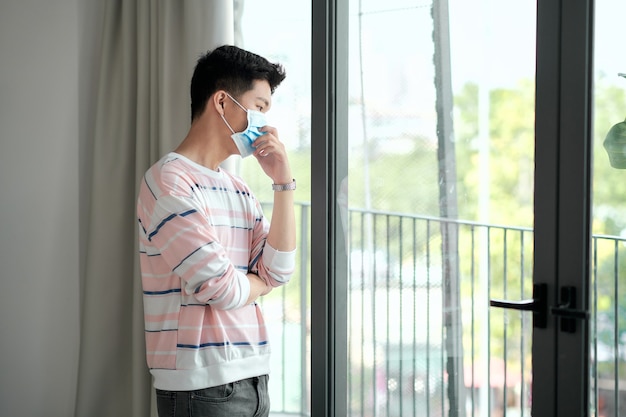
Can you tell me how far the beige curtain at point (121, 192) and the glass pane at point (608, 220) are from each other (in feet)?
5.47

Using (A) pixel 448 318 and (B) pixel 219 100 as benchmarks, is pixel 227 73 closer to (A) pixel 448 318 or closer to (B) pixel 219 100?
(B) pixel 219 100

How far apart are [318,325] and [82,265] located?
134cm

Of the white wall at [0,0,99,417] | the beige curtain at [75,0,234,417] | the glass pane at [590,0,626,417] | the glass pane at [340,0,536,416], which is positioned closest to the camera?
the glass pane at [590,0,626,417]

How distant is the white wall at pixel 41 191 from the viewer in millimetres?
3152

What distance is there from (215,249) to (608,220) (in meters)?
1.02

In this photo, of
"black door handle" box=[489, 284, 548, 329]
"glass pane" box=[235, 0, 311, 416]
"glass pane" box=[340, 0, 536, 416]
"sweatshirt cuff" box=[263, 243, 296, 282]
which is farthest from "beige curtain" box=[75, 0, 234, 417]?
"black door handle" box=[489, 284, 548, 329]

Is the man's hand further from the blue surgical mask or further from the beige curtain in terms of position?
the beige curtain

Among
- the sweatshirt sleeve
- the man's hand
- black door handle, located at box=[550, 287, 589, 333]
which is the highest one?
the man's hand

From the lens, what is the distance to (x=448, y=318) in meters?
2.19

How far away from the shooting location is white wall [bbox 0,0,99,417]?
3152 millimetres

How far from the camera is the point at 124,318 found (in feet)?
10.0

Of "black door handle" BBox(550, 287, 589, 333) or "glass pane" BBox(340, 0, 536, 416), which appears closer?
"black door handle" BBox(550, 287, 589, 333)

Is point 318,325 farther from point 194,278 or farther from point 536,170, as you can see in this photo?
point 536,170

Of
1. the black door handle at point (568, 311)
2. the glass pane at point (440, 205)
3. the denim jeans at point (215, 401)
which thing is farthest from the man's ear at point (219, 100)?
the black door handle at point (568, 311)
